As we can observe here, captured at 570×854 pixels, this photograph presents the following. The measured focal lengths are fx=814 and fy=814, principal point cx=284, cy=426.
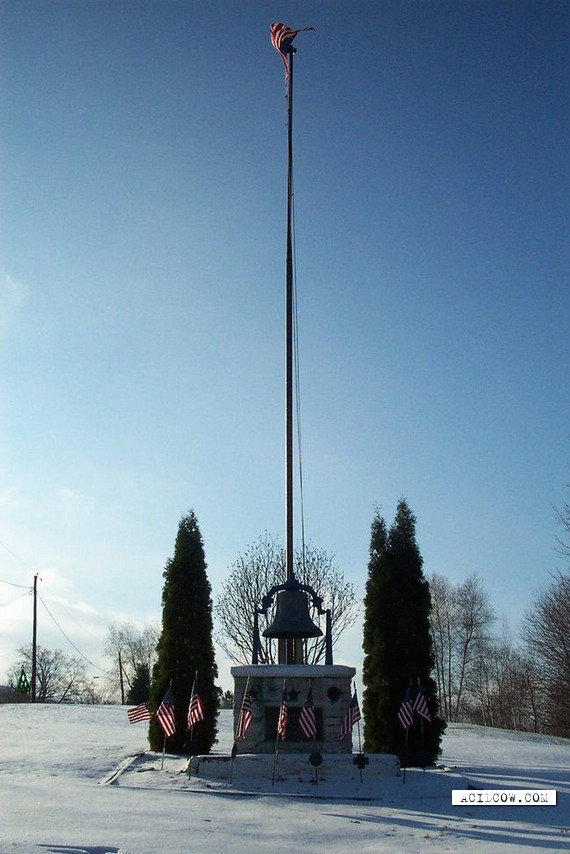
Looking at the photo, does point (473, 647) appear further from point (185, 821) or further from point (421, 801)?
point (185, 821)

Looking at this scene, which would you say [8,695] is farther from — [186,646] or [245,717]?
[245,717]

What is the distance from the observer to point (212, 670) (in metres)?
20.2

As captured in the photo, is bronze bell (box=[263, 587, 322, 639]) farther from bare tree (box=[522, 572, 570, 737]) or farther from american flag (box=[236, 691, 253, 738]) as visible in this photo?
bare tree (box=[522, 572, 570, 737])

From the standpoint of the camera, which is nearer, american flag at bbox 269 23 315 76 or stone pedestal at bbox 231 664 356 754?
stone pedestal at bbox 231 664 356 754

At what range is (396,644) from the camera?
2000 cm

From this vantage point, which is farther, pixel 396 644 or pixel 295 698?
pixel 396 644

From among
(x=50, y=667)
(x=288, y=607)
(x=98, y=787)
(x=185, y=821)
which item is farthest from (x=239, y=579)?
(x=50, y=667)

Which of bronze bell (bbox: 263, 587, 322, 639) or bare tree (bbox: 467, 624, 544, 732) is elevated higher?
bronze bell (bbox: 263, 587, 322, 639)

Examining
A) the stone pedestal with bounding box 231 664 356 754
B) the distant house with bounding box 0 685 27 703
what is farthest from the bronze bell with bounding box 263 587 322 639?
the distant house with bounding box 0 685 27 703

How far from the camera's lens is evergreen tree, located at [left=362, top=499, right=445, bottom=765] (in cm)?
1933

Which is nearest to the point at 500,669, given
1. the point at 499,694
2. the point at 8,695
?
the point at 499,694

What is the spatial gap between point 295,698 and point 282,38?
16575 mm

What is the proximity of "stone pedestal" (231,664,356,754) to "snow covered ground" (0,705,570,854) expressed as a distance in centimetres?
167

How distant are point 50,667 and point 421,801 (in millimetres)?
63624
